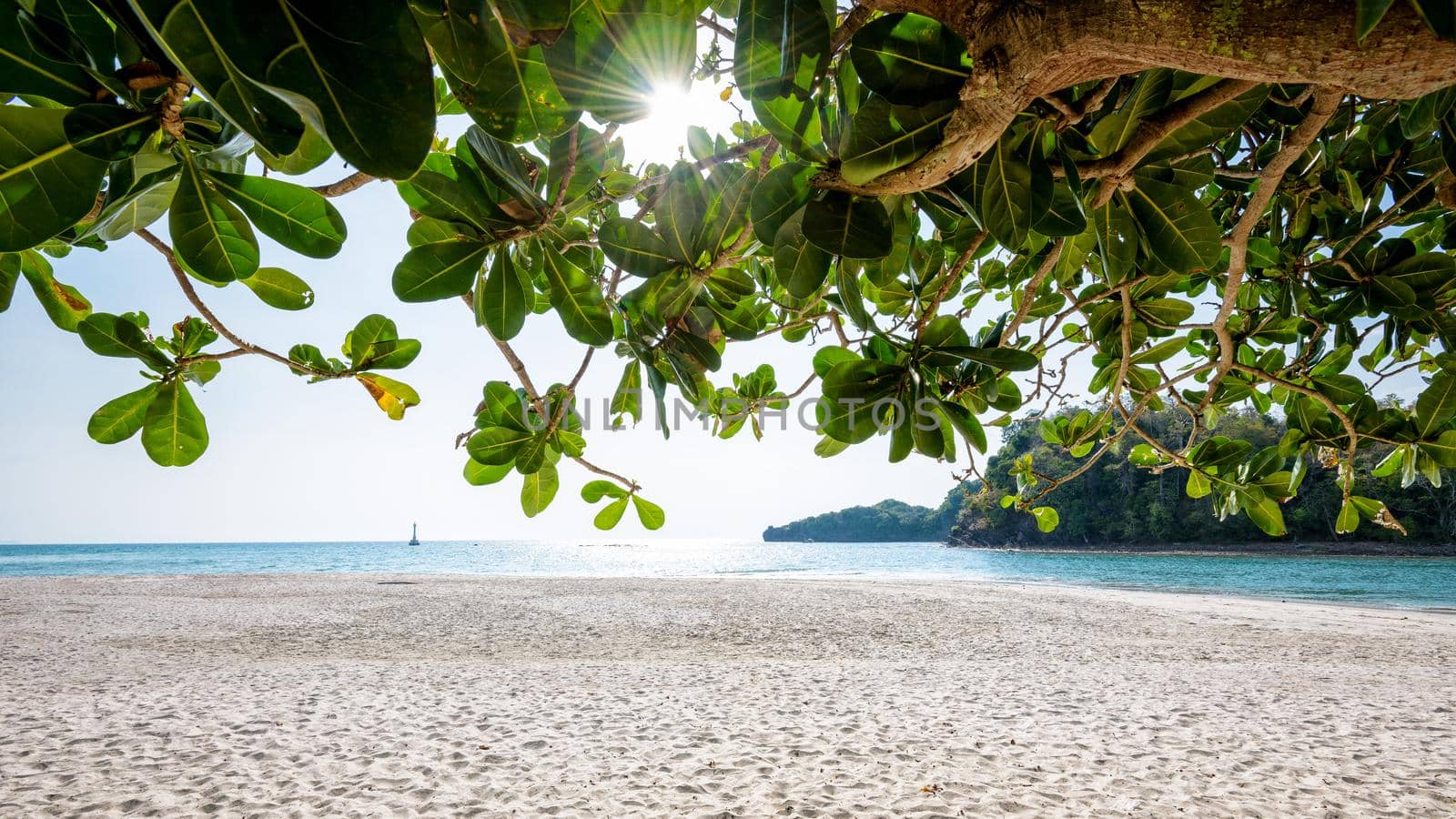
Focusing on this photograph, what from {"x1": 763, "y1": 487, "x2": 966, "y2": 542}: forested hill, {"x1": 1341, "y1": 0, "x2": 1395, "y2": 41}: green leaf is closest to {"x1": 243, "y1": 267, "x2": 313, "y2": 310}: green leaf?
{"x1": 1341, "y1": 0, "x2": 1395, "y2": 41}: green leaf

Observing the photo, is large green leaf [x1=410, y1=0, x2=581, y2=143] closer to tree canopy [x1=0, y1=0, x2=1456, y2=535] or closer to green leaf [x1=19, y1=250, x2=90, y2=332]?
tree canopy [x1=0, y1=0, x2=1456, y2=535]

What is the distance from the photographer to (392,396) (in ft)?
3.33

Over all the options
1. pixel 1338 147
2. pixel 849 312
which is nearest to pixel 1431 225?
pixel 1338 147

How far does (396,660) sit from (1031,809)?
5037mm

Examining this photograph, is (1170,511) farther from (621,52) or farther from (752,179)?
(621,52)

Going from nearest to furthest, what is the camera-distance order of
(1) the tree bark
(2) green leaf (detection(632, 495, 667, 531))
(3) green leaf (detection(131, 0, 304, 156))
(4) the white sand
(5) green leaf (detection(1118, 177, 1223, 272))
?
(3) green leaf (detection(131, 0, 304, 156)) → (1) the tree bark → (5) green leaf (detection(1118, 177, 1223, 272)) → (2) green leaf (detection(632, 495, 667, 531)) → (4) the white sand

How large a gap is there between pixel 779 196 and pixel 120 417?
36.7 inches

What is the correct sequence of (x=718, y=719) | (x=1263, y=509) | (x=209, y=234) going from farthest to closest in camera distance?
(x=718, y=719), (x=1263, y=509), (x=209, y=234)

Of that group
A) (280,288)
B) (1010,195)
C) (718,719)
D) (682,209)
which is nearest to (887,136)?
(1010,195)

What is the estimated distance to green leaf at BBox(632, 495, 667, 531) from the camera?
1.28 meters

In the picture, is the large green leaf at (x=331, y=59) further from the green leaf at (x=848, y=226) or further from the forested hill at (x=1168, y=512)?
the forested hill at (x=1168, y=512)

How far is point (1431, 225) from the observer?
1632mm

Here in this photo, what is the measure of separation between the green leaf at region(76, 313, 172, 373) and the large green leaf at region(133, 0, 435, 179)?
2.46ft

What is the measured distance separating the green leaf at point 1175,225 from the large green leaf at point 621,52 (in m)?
0.68
